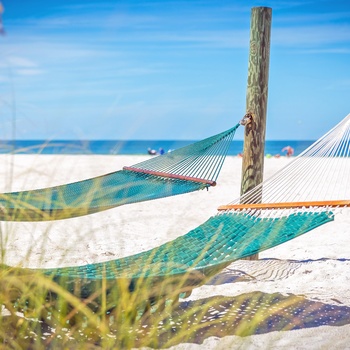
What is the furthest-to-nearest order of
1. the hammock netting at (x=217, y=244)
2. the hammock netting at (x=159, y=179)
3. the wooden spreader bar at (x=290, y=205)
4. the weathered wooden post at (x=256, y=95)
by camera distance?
the weathered wooden post at (x=256, y=95) → the hammock netting at (x=159, y=179) → the wooden spreader bar at (x=290, y=205) → the hammock netting at (x=217, y=244)

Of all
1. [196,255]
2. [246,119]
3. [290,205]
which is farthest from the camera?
[246,119]

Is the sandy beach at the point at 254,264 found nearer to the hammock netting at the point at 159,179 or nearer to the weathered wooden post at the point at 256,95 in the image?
the hammock netting at the point at 159,179

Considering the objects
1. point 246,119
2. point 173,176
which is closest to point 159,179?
point 173,176

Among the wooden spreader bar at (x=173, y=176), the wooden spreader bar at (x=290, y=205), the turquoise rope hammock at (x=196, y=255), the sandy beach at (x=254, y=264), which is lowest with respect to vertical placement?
the sandy beach at (x=254, y=264)

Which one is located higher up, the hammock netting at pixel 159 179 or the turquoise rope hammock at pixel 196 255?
the hammock netting at pixel 159 179

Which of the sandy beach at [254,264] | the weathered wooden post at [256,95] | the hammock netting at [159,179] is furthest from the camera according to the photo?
the weathered wooden post at [256,95]

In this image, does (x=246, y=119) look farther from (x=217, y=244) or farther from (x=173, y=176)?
(x=217, y=244)

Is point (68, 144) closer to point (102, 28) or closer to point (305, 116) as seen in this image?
point (102, 28)

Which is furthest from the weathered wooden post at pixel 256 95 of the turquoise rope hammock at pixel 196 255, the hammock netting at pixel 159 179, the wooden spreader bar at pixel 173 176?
the turquoise rope hammock at pixel 196 255

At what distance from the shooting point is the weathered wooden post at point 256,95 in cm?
330

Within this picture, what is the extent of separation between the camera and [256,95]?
3.34 m

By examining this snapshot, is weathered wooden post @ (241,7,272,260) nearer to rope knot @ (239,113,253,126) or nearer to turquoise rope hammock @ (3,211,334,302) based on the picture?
rope knot @ (239,113,253,126)

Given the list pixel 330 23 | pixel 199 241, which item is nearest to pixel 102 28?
pixel 199 241

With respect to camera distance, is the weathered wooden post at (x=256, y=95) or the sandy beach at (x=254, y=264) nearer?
the sandy beach at (x=254, y=264)
